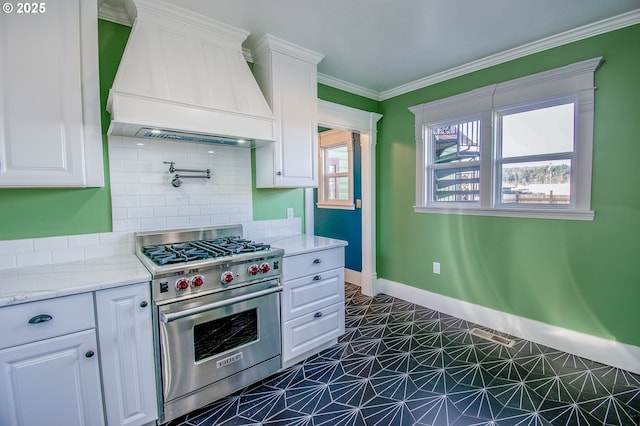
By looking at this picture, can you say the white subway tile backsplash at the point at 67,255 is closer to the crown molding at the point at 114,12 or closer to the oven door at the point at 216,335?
the oven door at the point at 216,335

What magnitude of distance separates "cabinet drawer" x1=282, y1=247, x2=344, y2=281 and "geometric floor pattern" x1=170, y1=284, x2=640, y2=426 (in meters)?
0.75

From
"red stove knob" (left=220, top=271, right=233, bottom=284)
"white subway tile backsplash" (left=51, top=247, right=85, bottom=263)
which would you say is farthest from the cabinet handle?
"red stove knob" (left=220, top=271, right=233, bottom=284)

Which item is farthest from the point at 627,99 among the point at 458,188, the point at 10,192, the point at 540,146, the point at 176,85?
the point at 10,192

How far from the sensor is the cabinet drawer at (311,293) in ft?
7.81

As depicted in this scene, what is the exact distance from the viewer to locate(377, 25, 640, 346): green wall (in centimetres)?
230

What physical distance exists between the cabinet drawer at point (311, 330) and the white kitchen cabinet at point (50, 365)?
118 centimetres

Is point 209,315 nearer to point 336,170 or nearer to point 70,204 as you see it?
point 70,204

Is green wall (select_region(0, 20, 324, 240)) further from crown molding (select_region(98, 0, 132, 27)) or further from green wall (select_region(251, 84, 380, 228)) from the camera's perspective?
green wall (select_region(251, 84, 380, 228))

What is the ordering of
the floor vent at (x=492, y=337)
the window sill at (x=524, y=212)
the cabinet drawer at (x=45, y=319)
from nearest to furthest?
1. the cabinet drawer at (x=45, y=319)
2. the window sill at (x=524, y=212)
3. the floor vent at (x=492, y=337)

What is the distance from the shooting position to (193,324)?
74.3 inches

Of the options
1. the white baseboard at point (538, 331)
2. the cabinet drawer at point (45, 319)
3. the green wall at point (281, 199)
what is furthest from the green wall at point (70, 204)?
the white baseboard at point (538, 331)

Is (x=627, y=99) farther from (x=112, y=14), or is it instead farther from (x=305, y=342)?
(x=112, y=14)

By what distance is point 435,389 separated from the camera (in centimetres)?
217

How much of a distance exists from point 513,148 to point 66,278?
356 cm
